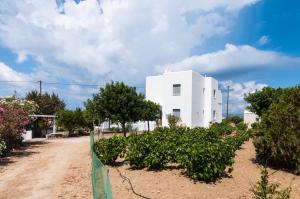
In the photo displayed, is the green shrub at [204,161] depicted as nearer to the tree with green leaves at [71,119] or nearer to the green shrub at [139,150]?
the green shrub at [139,150]

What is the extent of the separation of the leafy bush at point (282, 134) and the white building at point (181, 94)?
69.7ft

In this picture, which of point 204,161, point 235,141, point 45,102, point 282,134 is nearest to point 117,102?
point 235,141

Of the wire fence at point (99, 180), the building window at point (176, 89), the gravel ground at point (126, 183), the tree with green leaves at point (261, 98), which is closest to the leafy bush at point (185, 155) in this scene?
the gravel ground at point (126, 183)

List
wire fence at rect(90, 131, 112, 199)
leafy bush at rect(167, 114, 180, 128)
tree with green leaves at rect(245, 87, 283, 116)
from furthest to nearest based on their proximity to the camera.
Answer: leafy bush at rect(167, 114, 180, 128)
tree with green leaves at rect(245, 87, 283, 116)
wire fence at rect(90, 131, 112, 199)

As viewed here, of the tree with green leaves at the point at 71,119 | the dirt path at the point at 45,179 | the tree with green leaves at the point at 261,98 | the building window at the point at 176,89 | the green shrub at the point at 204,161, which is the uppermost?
the building window at the point at 176,89

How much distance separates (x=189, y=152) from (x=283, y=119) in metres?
4.61

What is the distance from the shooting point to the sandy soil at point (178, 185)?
723 centimetres

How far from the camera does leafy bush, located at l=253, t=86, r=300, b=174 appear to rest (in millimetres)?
10555

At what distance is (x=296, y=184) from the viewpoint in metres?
9.62

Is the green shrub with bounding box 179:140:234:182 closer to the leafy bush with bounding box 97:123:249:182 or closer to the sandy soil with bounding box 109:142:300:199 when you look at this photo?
the leafy bush with bounding box 97:123:249:182

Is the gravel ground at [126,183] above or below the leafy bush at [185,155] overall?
below

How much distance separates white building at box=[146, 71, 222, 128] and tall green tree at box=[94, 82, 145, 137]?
14985mm

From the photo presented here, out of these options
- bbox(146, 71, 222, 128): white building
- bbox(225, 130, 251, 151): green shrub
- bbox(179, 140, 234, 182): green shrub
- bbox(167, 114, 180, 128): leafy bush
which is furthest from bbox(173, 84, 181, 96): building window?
bbox(179, 140, 234, 182): green shrub

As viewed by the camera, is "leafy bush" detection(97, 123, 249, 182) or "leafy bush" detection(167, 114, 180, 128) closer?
"leafy bush" detection(97, 123, 249, 182)
